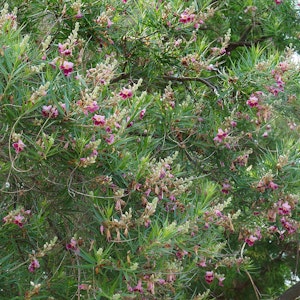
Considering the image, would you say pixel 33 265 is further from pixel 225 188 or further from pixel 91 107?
pixel 225 188

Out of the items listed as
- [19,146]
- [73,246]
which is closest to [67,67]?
[19,146]

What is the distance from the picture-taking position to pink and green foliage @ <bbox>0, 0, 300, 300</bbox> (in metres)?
2.80

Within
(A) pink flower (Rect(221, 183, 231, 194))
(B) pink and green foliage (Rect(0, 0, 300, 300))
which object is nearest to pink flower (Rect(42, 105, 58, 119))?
(B) pink and green foliage (Rect(0, 0, 300, 300))

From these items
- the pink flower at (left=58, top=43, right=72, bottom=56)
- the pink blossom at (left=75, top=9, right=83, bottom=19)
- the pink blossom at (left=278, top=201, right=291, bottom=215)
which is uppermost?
the pink flower at (left=58, top=43, right=72, bottom=56)

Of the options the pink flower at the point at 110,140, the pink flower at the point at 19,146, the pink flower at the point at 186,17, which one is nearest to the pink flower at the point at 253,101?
the pink flower at the point at 186,17

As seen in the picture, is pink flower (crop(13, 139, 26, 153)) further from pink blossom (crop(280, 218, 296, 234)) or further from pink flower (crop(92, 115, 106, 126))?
pink blossom (crop(280, 218, 296, 234))

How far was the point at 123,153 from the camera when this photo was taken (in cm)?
300

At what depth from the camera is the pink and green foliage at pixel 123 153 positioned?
2803 mm

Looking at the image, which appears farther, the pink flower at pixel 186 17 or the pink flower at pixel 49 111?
the pink flower at pixel 186 17

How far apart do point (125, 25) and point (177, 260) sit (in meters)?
1.41

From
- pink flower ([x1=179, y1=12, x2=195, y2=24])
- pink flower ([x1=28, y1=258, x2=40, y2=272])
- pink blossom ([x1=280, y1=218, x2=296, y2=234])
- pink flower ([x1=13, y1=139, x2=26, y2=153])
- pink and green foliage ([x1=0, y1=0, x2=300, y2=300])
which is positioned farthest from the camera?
pink blossom ([x1=280, y1=218, x2=296, y2=234])

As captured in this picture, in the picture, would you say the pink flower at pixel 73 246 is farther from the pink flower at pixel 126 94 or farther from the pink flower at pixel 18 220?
the pink flower at pixel 126 94

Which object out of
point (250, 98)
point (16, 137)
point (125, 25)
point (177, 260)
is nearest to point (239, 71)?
point (250, 98)

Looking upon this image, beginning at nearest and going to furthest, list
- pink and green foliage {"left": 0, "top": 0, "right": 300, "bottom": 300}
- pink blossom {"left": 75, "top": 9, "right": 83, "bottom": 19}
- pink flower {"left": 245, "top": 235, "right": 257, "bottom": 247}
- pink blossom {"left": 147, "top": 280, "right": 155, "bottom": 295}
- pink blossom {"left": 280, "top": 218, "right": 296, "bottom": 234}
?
pink and green foliage {"left": 0, "top": 0, "right": 300, "bottom": 300}, pink blossom {"left": 147, "top": 280, "right": 155, "bottom": 295}, pink blossom {"left": 75, "top": 9, "right": 83, "bottom": 19}, pink flower {"left": 245, "top": 235, "right": 257, "bottom": 247}, pink blossom {"left": 280, "top": 218, "right": 296, "bottom": 234}
